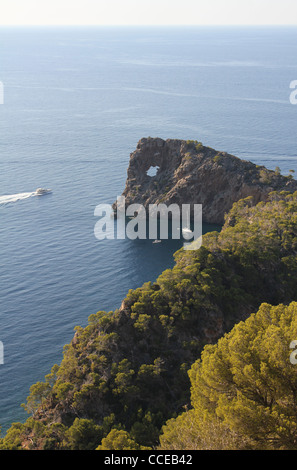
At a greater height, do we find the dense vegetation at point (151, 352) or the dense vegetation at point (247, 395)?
the dense vegetation at point (247, 395)

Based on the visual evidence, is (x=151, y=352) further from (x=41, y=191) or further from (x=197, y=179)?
(x=41, y=191)

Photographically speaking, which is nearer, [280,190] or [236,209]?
[236,209]

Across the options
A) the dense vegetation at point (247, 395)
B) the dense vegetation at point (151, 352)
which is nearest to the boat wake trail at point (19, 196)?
the dense vegetation at point (151, 352)

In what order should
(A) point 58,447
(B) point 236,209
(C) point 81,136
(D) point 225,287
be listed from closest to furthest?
(A) point 58,447 < (D) point 225,287 < (B) point 236,209 < (C) point 81,136

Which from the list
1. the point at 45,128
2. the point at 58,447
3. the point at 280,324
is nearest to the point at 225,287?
the point at 280,324

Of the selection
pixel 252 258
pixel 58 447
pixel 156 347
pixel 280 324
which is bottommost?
pixel 58 447

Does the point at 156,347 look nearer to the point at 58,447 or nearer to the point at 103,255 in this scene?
the point at 58,447

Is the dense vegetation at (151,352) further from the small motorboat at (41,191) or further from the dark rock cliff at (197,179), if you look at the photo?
the small motorboat at (41,191)
